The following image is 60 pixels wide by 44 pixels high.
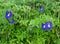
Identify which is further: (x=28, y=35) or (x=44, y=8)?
(x=44, y=8)

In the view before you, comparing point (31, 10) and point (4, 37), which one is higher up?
point (31, 10)

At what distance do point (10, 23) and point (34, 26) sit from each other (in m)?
0.33

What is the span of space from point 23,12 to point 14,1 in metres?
0.33

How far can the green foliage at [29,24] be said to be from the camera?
284 centimetres

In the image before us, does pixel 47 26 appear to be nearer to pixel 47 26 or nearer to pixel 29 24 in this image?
pixel 47 26

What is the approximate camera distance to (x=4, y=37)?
2.98 m

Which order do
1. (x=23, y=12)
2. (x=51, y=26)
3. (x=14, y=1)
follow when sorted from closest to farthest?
(x=51, y=26)
(x=23, y=12)
(x=14, y=1)

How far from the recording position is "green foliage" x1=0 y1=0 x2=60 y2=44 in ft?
9.32

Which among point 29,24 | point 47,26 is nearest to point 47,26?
point 47,26

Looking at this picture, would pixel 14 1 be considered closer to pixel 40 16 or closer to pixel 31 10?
pixel 31 10

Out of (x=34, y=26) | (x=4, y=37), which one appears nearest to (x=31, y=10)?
(x=34, y=26)

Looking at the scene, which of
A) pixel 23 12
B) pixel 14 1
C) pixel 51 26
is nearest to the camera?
pixel 51 26

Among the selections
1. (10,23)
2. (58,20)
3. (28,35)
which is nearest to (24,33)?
(28,35)

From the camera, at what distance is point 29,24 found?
110 inches
